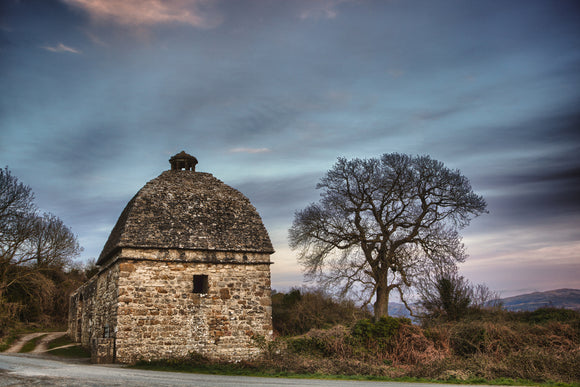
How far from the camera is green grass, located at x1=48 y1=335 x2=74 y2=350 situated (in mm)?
25219

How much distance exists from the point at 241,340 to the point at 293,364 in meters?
4.61

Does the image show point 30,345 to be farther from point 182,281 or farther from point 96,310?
point 182,281

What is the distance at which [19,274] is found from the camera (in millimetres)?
32969

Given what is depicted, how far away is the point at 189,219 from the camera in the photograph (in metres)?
19.7

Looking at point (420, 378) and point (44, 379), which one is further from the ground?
A: point (44, 379)

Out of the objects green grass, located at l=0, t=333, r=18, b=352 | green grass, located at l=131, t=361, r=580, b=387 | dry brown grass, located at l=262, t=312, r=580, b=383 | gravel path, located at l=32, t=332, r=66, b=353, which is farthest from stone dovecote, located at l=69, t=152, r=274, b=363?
green grass, located at l=0, t=333, r=18, b=352

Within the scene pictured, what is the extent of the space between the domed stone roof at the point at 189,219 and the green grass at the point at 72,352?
441 centimetres

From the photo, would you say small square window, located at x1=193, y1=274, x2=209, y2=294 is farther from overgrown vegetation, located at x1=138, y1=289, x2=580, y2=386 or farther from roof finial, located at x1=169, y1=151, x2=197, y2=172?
roof finial, located at x1=169, y1=151, x2=197, y2=172

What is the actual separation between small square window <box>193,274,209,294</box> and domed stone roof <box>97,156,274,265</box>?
1360 mm

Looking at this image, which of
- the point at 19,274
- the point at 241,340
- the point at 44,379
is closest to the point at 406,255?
the point at 241,340

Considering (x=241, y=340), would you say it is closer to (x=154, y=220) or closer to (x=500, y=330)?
(x=154, y=220)

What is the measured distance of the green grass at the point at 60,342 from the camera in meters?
25.2

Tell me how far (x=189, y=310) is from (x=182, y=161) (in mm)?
8856

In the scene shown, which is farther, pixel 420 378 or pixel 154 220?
pixel 154 220
